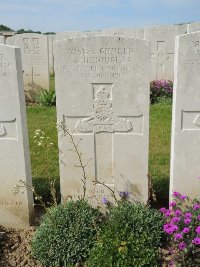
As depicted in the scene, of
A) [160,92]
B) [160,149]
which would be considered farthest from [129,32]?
[160,149]

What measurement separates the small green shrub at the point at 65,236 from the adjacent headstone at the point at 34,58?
789cm

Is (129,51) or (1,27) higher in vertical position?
(1,27)

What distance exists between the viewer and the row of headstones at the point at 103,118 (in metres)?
3.66

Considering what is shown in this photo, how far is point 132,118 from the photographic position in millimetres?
3850

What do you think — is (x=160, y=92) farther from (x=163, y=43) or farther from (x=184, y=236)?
(x=184, y=236)

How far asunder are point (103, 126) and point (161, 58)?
8037 millimetres

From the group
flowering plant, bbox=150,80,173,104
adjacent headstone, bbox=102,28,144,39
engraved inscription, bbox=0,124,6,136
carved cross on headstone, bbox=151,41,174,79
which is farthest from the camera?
adjacent headstone, bbox=102,28,144,39

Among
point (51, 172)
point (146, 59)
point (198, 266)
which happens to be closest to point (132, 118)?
point (146, 59)

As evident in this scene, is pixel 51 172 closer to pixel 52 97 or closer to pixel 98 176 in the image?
pixel 98 176

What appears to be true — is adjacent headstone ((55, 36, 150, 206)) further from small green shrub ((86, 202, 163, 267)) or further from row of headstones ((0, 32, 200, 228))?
small green shrub ((86, 202, 163, 267))

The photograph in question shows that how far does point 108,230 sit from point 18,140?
1.39 metres

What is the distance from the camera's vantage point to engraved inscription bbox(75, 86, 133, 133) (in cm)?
Answer: 380

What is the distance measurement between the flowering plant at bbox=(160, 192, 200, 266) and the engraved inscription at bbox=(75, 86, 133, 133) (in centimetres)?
101

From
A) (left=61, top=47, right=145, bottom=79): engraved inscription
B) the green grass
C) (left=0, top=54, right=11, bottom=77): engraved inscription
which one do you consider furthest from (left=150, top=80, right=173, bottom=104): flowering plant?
(left=0, top=54, right=11, bottom=77): engraved inscription
